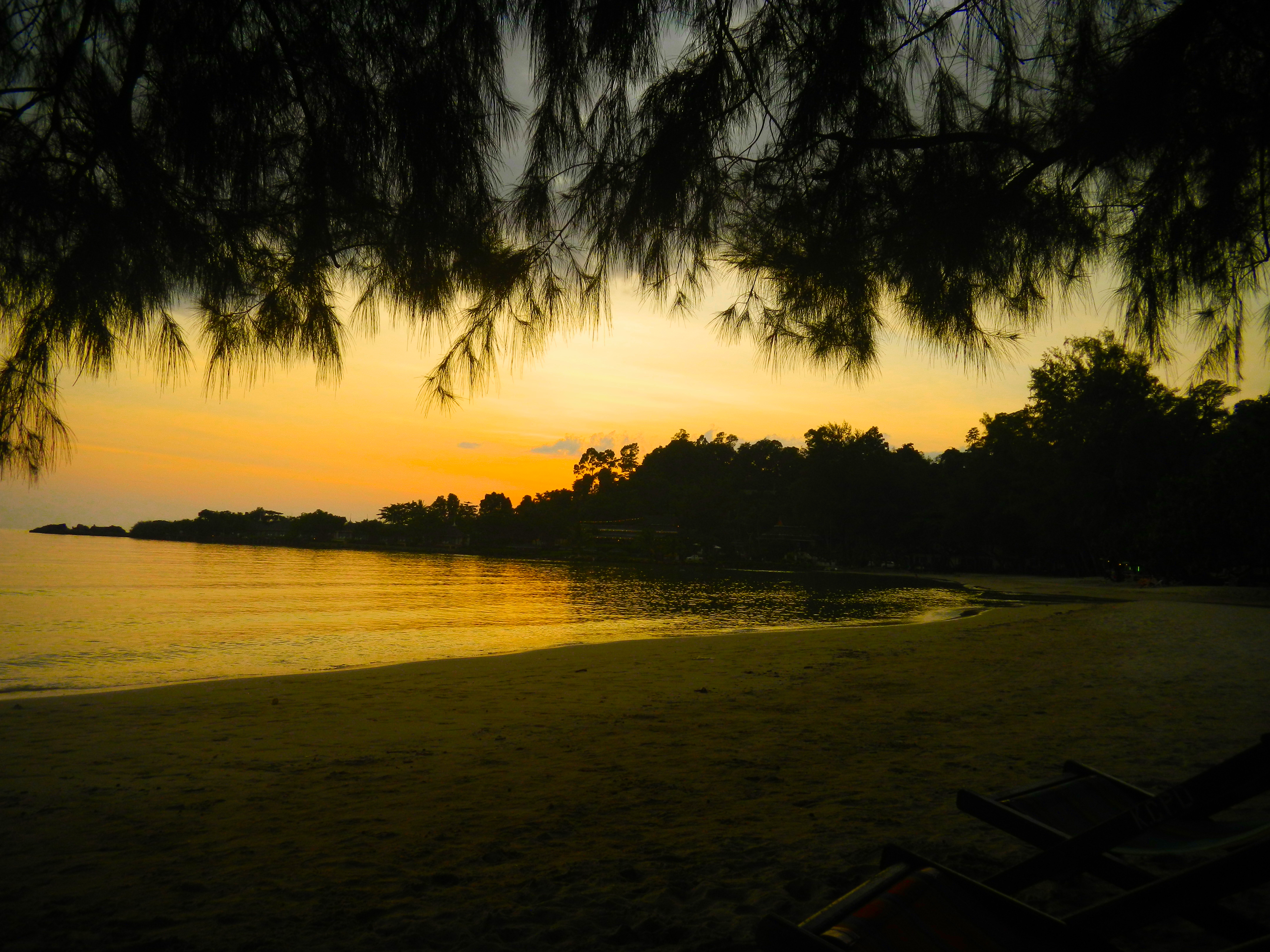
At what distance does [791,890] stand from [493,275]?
2.70m

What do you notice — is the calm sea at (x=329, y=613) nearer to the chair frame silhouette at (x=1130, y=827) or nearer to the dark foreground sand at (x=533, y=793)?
the dark foreground sand at (x=533, y=793)

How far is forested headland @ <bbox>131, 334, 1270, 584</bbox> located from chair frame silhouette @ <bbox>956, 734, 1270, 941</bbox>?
284 centimetres

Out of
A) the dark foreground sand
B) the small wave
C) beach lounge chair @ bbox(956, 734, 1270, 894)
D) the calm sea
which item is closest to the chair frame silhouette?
beach lounge chair @ bbox(956, 734, 1270, 894)

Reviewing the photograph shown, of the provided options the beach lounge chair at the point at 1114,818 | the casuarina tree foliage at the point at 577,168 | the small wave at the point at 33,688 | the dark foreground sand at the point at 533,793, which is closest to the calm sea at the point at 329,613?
the small wave at the point at 33,688

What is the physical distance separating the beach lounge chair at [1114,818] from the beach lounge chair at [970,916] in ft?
0.60

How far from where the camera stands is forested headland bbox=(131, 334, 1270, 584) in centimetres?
2369

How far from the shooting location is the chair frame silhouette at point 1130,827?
1.46m

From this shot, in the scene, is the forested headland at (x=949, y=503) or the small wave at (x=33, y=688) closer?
the small wave at (x=33, y=688)

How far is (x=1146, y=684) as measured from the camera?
6891 millimetres

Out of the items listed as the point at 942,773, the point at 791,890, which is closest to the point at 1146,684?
the point at 942,773

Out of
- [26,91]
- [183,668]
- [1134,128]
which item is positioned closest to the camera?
[26,91]

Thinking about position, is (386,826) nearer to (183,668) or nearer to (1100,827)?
(1100,827)

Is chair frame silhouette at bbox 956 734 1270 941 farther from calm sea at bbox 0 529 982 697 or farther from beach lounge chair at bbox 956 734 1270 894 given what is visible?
calm sea at bbox 0 529 982 697

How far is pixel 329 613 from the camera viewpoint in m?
21.7
